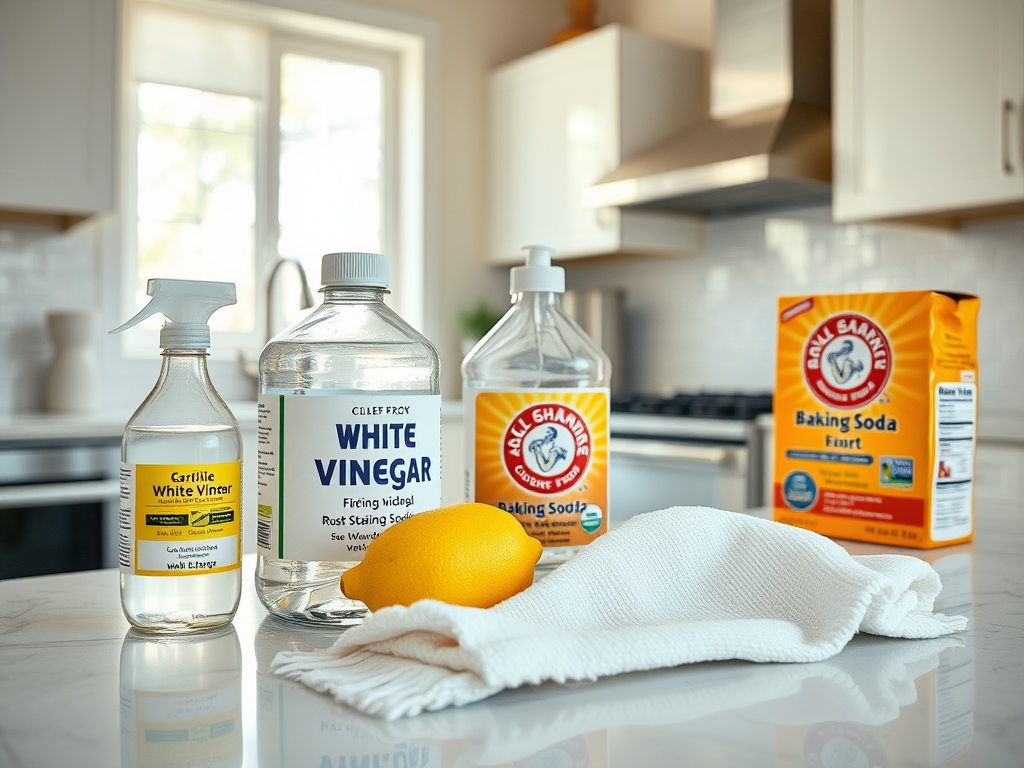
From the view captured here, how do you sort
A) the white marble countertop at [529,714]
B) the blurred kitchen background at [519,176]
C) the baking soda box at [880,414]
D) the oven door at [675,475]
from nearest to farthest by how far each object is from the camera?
the white marble countertop at [529,714]
the baking soda box at [880,414]
the blurred kitchen background at [519,176]
the oven door at [675,475]

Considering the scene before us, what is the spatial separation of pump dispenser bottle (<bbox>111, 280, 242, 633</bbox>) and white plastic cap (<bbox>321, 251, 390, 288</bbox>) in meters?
0.07

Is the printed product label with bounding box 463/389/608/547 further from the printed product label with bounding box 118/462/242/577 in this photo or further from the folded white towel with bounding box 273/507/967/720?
the printed product label with bounding box 118/462/242/577

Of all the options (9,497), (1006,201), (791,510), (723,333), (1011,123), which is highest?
(1011,123)

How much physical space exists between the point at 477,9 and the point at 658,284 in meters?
1.35

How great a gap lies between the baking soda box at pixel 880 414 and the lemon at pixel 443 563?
0.49 meters

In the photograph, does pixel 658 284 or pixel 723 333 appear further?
pixel 658 284

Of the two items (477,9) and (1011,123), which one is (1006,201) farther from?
(477,9)

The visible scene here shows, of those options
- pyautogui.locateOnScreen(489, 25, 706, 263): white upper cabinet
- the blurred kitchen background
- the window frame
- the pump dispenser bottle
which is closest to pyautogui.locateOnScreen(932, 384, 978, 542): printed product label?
the pump dispenser bottle

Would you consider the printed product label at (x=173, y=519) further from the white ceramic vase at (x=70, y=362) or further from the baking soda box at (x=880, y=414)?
the white ceramic vase at (x=70, y=362)

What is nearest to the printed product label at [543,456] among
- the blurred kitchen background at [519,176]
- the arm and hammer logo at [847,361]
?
the arm and hammer logo at [847,361]

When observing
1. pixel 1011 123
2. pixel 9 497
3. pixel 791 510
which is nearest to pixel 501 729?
pixel 791 510

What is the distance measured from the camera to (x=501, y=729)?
1.44 ft

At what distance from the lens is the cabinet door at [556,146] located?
320cm

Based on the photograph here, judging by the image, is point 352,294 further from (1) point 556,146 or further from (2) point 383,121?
(2) point 383,121
